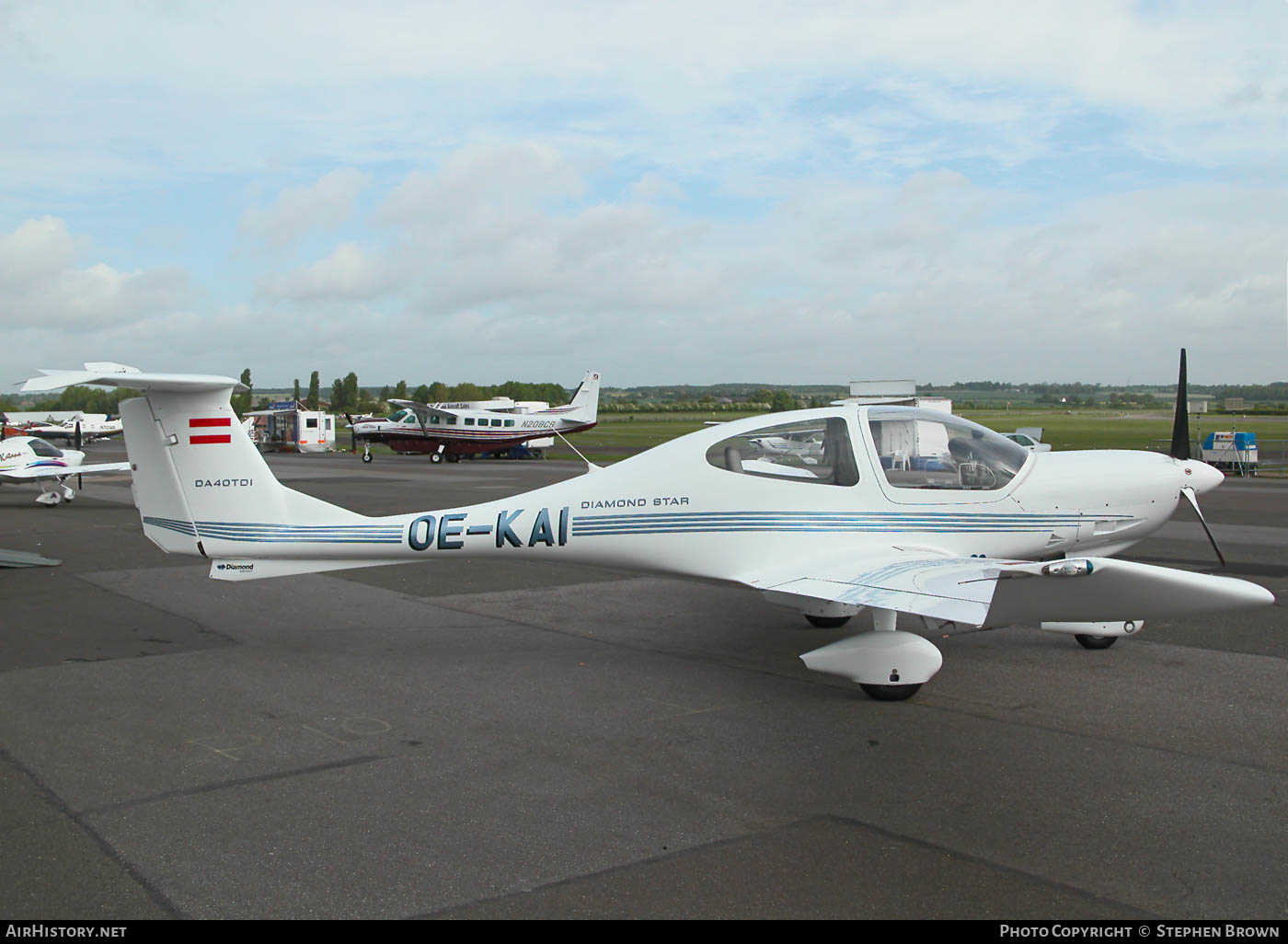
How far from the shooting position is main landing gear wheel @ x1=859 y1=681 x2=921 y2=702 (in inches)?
254

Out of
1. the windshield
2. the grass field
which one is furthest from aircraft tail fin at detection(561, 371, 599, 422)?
the windshield

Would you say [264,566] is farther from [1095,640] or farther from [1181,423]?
[1181,423]

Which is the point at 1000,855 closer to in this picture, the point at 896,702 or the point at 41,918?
the point at 896,702

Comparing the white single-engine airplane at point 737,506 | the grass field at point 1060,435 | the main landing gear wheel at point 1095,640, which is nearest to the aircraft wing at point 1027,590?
the white single-engine airplane at point 737,506

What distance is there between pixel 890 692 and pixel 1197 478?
11.2 feet

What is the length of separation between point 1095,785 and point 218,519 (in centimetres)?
648

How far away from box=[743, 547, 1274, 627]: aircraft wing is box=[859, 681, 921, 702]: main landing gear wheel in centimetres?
71

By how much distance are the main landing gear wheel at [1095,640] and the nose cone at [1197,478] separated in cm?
135

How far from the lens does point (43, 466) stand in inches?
836

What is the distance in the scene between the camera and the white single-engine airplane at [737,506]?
291 inches

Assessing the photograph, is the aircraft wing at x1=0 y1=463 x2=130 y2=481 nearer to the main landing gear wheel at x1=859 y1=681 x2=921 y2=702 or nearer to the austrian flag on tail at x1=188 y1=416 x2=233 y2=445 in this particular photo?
the austrian flag on tail at x1=188 y1=416 x2=233 y2=445

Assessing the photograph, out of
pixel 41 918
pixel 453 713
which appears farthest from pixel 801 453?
pixel 41 918

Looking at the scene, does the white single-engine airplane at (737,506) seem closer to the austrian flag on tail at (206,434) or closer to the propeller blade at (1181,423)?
the austrian flag on tail at (206,434)

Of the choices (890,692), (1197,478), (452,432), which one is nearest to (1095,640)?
(1197,478)
